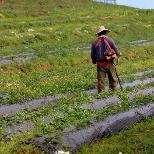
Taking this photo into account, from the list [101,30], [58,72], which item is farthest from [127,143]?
[58,72]

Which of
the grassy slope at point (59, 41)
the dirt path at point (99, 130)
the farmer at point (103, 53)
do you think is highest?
the farmer at point (103, 53)

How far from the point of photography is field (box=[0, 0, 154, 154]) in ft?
50.0

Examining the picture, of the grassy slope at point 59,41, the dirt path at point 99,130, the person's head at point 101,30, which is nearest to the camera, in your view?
the dirt path at point 99,130

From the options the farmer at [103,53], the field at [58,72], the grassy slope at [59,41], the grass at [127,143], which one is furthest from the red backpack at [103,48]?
the grass at [127,143]

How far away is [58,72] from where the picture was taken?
3062cm

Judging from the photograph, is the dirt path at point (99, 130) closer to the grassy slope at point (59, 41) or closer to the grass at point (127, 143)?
the grass at point (127, 143)

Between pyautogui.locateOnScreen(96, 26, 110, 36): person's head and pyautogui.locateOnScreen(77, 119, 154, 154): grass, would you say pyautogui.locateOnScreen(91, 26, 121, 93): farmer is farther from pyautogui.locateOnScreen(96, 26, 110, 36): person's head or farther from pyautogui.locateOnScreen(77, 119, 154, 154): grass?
pyautogui.locateOnScreen(77, 119, 154, 154): grass

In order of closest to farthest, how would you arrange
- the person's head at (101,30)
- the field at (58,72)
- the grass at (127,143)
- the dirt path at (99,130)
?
the dirt path at (99,130) < the grass at (127,143) < the field at (58,72) < the person's head at (101,30)

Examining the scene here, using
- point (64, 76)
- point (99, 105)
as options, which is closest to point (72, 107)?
point (99, 105)

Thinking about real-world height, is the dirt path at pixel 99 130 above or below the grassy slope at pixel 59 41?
above

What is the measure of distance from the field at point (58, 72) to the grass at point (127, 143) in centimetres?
86

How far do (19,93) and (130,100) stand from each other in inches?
186

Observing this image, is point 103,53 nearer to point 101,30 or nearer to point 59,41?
point 101,30

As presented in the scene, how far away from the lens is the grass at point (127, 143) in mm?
13312
